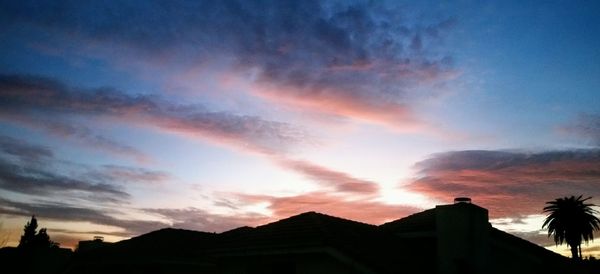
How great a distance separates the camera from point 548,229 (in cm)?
5466

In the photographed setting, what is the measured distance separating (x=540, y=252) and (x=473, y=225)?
6.57 metres

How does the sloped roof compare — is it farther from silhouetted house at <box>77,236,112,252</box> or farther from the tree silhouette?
the tree silhouette

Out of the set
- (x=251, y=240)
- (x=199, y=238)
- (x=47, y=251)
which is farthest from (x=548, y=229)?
(x=47, y=251)

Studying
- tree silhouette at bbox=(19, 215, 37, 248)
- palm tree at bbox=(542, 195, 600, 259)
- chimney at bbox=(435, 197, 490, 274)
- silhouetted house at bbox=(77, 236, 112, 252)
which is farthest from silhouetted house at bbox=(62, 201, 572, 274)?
tree silhouette at bbox=(19, 215, 37, 248)

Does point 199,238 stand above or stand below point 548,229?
below

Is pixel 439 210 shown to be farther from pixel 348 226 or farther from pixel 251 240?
pixel 251 240

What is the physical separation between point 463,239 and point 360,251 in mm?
3608

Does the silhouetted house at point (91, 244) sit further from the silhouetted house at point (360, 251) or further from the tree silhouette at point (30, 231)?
the tree silhouette at point (30, 231)

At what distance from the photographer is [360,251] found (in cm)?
1505

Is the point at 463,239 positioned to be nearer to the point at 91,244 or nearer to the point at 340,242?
the point at 340,242

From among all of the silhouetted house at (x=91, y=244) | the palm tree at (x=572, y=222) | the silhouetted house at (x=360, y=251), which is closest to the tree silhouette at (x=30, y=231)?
the silhouetted house at (x=91, y=244)

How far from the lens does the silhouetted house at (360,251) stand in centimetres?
1530

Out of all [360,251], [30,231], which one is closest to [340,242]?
[360,251]

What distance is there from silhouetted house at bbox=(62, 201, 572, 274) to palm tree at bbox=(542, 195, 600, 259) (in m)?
37.8
